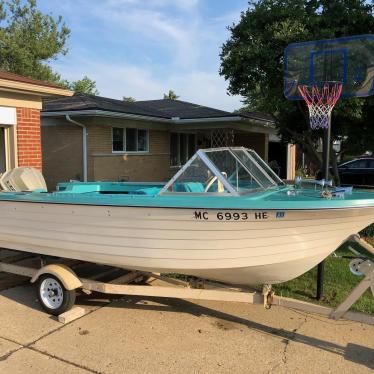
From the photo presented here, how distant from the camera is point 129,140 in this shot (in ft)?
50.6

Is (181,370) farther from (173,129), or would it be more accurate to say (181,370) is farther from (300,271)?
(173,129)

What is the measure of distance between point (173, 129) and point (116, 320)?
12823 mm

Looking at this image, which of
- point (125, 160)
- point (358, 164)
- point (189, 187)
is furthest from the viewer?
point (358, 164)

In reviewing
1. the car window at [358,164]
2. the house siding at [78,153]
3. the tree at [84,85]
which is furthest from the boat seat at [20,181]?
the tree at [84,85]

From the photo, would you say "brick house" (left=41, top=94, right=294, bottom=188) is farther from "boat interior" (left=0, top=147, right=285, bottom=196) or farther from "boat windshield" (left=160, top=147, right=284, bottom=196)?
"boat windshield" (left=160, top=147, right=284, bottom=196)

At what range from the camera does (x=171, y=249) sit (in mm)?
4367

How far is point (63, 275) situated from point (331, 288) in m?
3.45

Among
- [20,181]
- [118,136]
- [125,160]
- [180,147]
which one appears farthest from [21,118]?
[180,147]

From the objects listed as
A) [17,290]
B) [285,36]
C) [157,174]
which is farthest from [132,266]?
[157,174]

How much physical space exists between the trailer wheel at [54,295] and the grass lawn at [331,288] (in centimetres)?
262

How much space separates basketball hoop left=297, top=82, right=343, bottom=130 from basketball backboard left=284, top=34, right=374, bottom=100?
11 centimetres

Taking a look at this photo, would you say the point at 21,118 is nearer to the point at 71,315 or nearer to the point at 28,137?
the point at 28,137

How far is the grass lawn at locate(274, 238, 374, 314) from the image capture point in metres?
5.42

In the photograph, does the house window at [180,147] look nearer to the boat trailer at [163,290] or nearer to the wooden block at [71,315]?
the boat trailer at [163,290]
